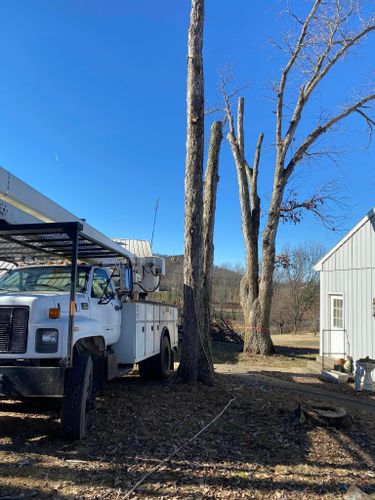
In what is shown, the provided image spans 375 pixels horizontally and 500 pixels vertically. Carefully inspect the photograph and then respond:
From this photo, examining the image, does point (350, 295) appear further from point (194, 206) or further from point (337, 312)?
point (194, 206)

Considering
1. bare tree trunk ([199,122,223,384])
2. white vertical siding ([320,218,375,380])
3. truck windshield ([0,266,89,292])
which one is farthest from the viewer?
white vertical siding ([320,218,375,380])

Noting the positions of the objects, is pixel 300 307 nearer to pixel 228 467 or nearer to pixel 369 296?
pixel 369 296

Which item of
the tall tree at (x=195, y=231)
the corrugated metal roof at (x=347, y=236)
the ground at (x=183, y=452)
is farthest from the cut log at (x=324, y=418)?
the corrugated metal roof at (x=347, y=236)

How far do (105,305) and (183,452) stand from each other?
2.61 meters

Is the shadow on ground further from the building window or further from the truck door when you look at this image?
the building window

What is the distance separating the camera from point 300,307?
46094 millimetres

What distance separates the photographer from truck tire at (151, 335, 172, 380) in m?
9.72

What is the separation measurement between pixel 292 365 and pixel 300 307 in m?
30.1

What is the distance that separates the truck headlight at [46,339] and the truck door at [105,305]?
3.73 feet

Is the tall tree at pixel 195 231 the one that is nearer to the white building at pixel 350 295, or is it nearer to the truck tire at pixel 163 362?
the truck tire at pixel 163 362

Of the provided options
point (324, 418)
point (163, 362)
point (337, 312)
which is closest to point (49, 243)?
point (163, 362)

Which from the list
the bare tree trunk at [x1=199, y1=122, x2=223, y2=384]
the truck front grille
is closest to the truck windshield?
the truck front grille

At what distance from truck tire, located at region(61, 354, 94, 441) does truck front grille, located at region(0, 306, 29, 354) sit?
0.68 meters

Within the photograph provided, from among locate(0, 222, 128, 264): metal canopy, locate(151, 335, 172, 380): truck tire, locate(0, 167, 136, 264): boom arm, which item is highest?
locate(0, 167, 136, 264): boom arm
